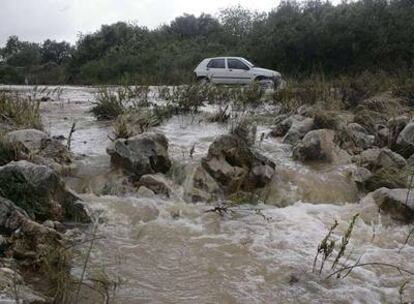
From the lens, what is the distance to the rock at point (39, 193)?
5.04m

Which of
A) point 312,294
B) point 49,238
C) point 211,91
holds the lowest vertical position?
point 312,294

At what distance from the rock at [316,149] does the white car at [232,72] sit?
8703 millimetres

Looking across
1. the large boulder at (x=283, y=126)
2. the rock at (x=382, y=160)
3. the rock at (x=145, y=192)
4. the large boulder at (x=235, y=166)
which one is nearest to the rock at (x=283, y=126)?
the large boulder at (x=283, y=126)

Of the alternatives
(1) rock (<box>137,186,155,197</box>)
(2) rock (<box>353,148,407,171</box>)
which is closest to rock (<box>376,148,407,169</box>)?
(2) rock (<box>353,148,407,171</box>)

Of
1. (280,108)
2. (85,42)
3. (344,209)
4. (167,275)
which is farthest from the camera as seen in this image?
(85,42)

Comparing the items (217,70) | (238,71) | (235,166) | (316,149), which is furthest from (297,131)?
(217,70)

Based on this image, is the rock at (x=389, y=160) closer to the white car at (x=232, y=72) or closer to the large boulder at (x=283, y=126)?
the large boulder at (x=283, y=126)

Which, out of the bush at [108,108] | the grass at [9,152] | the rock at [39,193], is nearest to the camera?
the rock at [39,193]

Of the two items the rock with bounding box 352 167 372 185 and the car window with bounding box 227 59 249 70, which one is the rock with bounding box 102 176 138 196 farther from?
the car window with bounding box 227 59 249 70

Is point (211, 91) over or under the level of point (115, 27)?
under

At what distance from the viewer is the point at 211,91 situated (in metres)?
11.4

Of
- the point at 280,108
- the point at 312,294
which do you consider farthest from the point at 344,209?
the point at 280,108

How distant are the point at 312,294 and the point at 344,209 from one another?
7.82 feet

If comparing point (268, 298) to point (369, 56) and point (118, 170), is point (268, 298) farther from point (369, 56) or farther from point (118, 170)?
point (369, 56)
